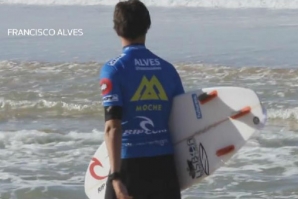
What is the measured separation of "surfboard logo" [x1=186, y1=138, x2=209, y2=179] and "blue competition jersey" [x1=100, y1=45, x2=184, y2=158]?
0.18 m

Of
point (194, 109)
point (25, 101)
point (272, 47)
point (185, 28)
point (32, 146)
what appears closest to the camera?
point (194, 109)

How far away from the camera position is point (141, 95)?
360cm

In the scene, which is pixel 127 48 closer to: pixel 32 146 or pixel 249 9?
pixel 32 146

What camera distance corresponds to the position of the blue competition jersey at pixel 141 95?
3.56 metres

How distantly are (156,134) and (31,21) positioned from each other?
18.7 m

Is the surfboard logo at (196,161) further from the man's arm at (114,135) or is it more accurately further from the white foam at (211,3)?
the white foam at (211,3)

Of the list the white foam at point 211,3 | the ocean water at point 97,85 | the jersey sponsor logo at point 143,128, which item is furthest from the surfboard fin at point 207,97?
the white foam at point 211,3

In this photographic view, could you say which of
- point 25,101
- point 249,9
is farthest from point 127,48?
point 249,9

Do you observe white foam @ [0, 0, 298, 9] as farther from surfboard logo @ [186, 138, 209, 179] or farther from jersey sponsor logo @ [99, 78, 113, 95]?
jersey sponsor logo @ [99, 78, 113, 95]

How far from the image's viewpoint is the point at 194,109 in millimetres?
3906

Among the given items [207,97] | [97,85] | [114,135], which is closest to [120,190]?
[114,135]

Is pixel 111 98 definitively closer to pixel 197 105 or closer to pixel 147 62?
pixel 147 62

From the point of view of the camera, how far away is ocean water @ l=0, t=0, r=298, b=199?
706 centimetres

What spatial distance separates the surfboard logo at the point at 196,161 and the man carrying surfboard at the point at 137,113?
4.8 inches
